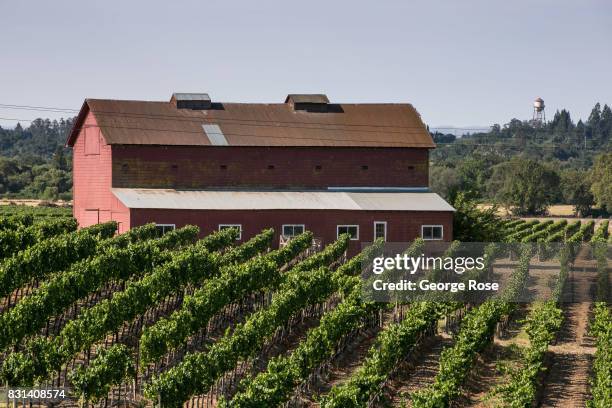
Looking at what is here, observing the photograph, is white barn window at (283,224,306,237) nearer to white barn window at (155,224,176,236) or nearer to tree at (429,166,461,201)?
white barn window at (155,224,176,236)

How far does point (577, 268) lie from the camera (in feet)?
167

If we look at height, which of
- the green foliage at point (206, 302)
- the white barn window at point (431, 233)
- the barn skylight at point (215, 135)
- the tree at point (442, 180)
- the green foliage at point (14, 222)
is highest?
the tree at point (442, 180)

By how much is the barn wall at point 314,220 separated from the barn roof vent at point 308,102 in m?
9.46

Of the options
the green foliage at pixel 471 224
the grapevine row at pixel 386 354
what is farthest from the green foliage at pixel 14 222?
the green foliage at pixel 471 224

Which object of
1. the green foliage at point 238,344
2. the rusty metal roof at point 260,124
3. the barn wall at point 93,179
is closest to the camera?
the green foliage at point 238,344

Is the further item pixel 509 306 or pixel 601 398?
pixel 509 306

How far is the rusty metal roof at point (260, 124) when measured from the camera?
5416 centimetres

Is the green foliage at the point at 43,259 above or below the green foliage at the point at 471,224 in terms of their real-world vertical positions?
below

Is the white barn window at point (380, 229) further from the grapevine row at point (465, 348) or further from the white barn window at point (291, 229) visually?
the grapevine row at point (465, 348)

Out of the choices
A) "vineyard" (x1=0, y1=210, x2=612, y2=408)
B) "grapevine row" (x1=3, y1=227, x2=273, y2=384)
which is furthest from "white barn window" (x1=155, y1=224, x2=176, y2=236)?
"grapevine row" (x1=3, y1=227, x2=273, y2=384)

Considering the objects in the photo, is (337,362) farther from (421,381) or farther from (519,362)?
(519,362)

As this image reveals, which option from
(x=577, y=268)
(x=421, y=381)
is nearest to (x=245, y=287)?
(x=421, y=381)

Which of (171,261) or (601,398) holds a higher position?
(171,261)

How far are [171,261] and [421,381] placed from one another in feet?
39.7
